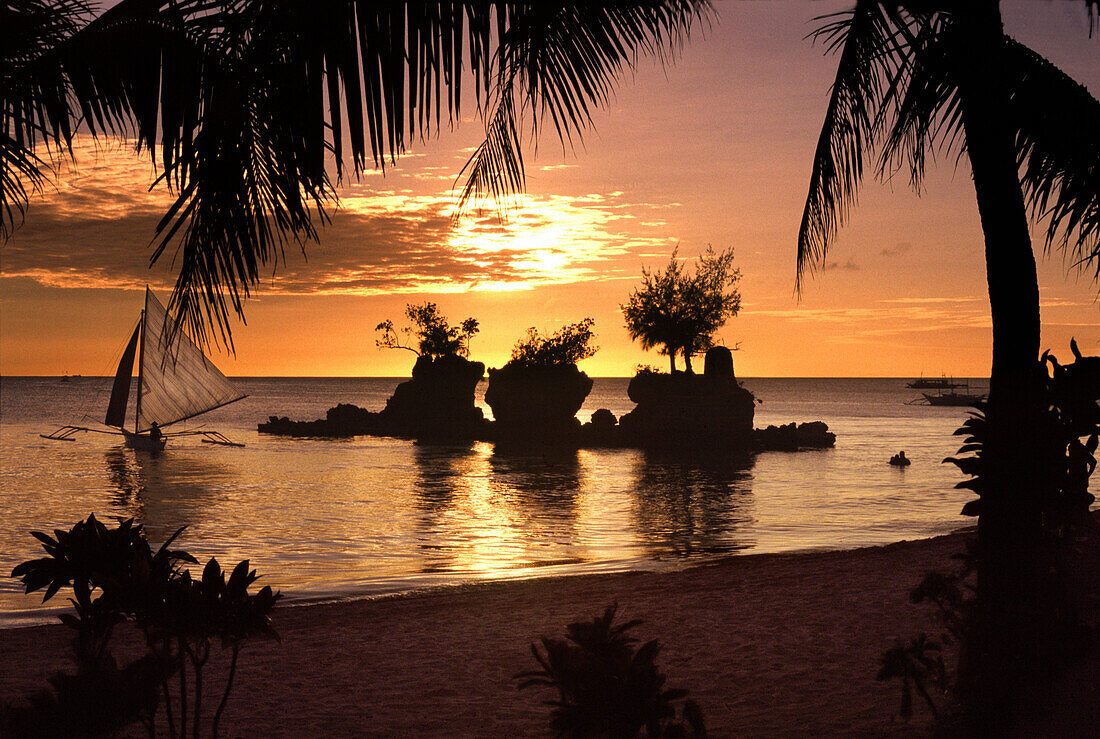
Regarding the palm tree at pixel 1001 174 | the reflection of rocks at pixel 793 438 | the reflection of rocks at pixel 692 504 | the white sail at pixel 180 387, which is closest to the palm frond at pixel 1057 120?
the palm tree at pixel 1001 174

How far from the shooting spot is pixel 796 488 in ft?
134

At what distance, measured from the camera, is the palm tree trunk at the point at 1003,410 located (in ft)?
15.6

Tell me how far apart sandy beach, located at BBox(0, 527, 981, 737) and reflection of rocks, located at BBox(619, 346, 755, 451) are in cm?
5274

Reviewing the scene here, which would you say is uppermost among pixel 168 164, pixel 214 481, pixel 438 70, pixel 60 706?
pixel 438 70

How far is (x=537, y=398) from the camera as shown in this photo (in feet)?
248

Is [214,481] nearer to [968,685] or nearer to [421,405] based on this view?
[421,405]

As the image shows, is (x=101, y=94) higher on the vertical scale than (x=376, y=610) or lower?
higher

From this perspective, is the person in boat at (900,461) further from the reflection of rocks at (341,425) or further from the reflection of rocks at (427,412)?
the reflection of rocks at (341,425)

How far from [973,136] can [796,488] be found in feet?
122

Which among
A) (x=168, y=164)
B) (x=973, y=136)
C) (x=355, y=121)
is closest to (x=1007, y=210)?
(x=973, y=136)

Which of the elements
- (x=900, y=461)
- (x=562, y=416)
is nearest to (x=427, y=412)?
(x=562, y=416)

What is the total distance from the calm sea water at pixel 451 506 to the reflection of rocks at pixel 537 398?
5113 mm

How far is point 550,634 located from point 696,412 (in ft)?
192

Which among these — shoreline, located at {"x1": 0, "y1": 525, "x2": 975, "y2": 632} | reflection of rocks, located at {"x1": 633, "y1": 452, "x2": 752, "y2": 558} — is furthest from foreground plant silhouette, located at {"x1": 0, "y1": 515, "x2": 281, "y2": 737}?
reflection of rocks, located at {"x1": 633, "y1": 452, "x2": 752, "y2": 558}
